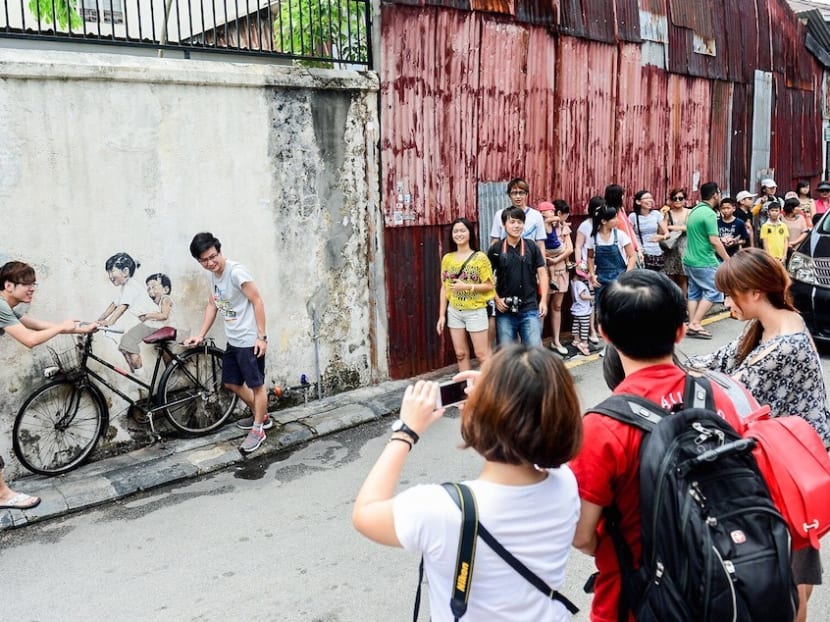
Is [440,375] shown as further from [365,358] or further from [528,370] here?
[528,370]

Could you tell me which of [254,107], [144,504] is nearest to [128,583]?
[144,504]

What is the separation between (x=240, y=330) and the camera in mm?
6316

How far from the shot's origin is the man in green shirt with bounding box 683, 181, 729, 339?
31.0ft

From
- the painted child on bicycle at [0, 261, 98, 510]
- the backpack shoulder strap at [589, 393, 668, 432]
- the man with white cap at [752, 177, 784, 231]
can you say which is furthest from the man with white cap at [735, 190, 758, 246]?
the backpack shoulder strap at [589, 393, 668, 432]

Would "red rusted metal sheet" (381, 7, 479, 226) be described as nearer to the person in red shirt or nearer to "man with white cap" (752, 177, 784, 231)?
the person in red shirt

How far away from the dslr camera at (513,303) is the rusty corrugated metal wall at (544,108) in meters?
1.19

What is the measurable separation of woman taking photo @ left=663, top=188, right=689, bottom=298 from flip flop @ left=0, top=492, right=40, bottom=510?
25.5 feet

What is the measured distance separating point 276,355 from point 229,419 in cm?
72

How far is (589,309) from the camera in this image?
9078 mm

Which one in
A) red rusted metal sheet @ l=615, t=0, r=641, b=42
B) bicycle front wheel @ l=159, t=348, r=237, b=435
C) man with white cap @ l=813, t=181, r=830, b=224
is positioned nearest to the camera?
bicycle front wheel @ l=159, t=348, r=237, b=435

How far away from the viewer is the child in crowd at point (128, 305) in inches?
241

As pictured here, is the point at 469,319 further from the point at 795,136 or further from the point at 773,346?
the point at 795,136

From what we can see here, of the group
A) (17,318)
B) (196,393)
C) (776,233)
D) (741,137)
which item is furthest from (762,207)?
(17,318)

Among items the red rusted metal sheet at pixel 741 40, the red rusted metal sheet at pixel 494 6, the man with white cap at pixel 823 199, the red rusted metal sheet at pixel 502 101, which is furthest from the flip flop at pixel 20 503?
the red rusted metal sheet at pixel 741 40
